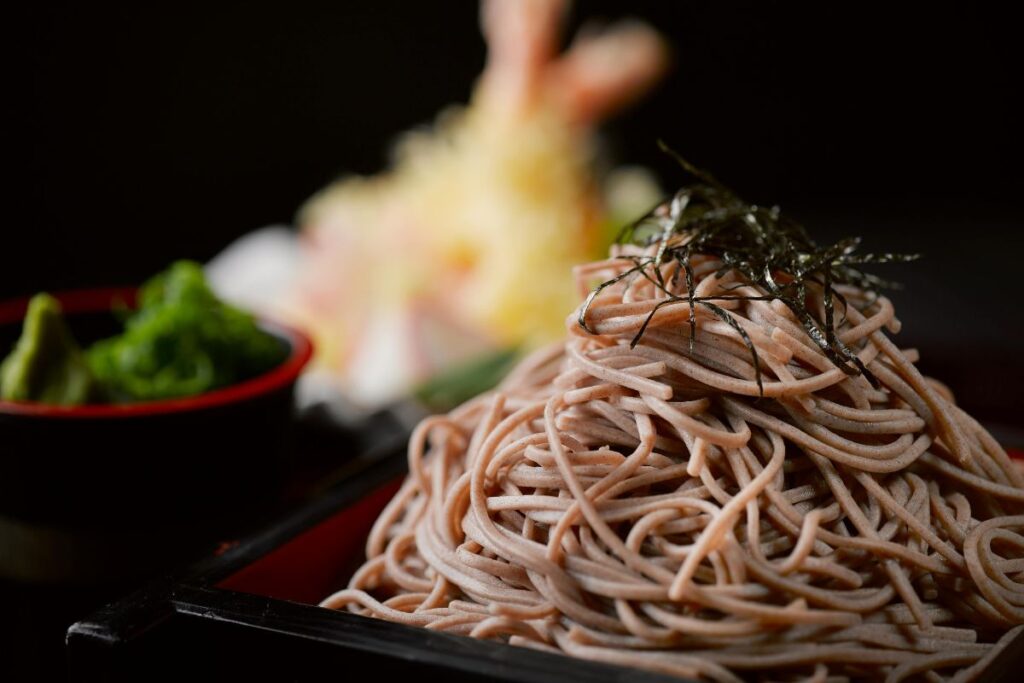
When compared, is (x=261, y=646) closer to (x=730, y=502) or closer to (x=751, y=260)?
(x=730, y=502)

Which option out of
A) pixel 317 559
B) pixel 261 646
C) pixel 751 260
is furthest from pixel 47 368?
pixel 751 260

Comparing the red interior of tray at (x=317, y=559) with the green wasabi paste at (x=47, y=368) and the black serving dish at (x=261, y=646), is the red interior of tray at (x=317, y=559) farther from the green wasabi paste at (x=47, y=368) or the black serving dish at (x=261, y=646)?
the green wasabi paste at (x=47, y=368)

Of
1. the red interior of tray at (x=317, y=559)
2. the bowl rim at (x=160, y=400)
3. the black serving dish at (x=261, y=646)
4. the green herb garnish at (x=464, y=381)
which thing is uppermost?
the bowl rim at (x=160, y=400)

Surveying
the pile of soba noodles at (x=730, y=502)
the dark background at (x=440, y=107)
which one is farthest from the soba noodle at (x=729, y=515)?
the dark background at (x=440, y=107)

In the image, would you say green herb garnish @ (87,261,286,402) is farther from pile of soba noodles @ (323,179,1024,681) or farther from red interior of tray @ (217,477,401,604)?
pile of soba noodles @ (323,179,1024,681)

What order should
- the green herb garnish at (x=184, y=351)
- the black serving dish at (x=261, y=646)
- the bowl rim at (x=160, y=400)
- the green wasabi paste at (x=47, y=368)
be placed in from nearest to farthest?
the black serving dish at (x=261, y=646), the bowl rim at (x=160, y=400), the green wasabi paste at (x=47, y=368), the green herb garnish at (x=184, y=351)

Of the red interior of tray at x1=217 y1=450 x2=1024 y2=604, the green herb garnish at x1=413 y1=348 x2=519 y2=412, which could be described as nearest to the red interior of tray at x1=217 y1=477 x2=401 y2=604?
the red interior of tray at x1=217 y1=450 x2=1024 y2=604
